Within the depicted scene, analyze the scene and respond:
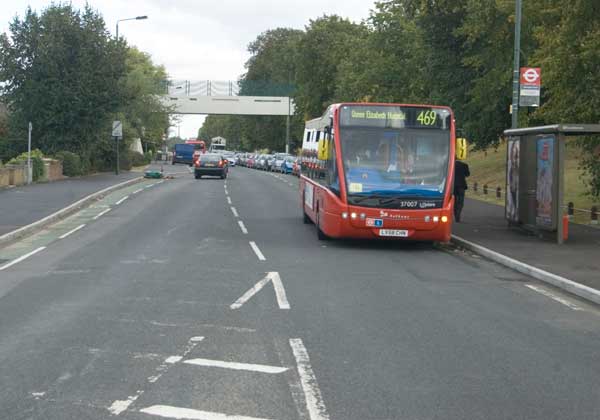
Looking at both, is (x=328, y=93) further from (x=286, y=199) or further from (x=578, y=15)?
(x=578, y=15)

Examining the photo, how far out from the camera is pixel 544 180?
18.4m

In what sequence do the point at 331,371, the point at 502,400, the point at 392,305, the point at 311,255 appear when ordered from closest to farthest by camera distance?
the point at 502,400 < the point at 331,371 < the point at 392,305 < the point at 311,255

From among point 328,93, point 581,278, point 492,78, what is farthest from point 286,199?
→ point 328,93

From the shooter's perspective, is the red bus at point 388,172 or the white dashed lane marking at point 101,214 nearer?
the red bus at point 388,172

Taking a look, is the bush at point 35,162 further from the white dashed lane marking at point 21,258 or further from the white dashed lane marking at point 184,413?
the white dashed lane marking at point 184,413

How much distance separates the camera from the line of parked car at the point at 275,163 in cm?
6574

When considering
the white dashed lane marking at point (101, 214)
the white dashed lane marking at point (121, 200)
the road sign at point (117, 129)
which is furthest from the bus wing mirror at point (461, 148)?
the road sign at point (117, 129)

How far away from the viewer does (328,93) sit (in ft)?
254

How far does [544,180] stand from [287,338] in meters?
11.6

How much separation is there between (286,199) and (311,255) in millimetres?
17327

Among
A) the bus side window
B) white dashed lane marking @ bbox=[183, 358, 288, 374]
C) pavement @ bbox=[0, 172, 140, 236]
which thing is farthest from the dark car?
white dashed lane marking @ bbox=[183, 358, 288, 374]

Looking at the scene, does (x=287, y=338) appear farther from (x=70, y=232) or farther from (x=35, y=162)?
(x=35, y=162)

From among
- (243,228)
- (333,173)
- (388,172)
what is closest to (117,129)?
(243,228)

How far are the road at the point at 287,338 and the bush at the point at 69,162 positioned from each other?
97.3ft
